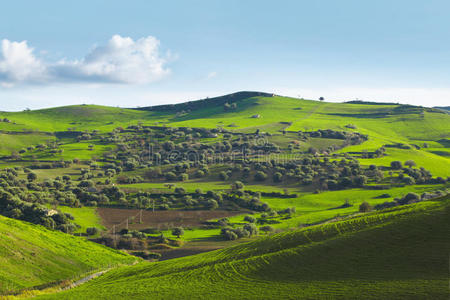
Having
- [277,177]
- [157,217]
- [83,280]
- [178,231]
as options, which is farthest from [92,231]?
[277,177]

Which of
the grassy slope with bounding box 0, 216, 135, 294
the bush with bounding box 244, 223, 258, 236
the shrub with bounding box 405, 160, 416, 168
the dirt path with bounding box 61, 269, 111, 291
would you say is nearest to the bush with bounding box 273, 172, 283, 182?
the shrub with bounding box 405, 160, 416, 168

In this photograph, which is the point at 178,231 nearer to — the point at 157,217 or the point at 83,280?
the point at 157,217

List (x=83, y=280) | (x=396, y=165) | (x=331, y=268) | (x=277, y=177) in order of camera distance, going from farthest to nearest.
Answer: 1. (x=396, y=165)
2. (x=277, y=177)
3. (x=83, y=280)
4. (x=331, y=268)

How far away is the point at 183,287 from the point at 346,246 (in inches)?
692

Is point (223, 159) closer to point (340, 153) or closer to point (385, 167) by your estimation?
point (340, 153)

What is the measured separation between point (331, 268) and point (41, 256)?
43117 mm

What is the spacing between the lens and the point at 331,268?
36.3m

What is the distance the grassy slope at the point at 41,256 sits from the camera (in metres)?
49.5

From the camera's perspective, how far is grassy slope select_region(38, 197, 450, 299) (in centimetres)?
3084

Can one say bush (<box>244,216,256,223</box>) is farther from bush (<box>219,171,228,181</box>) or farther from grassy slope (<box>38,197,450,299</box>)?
grassy slope (<box>38,197,450,299</box>)

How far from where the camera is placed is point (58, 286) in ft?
165

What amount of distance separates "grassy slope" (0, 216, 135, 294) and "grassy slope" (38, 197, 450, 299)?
8.82 meters

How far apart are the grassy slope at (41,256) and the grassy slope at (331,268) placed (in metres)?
8.82

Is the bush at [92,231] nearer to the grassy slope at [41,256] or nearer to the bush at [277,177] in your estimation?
the grassy slope at [41,256]
